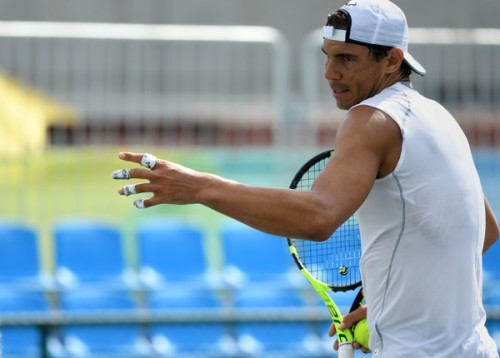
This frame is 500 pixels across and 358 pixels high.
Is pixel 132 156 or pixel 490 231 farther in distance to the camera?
pixel 490 231

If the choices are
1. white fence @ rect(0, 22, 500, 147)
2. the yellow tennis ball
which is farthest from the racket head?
white fence @ rect(0, 22, 500, 147)

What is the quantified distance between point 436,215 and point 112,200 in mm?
5997

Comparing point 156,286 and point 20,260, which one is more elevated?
point 20,260

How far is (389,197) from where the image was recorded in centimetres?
281

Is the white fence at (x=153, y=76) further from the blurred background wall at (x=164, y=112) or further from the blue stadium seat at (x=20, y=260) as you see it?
the blue stadium seat at (x=20, y=260)

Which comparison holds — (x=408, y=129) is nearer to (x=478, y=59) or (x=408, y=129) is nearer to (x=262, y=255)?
(x=262, y=255)

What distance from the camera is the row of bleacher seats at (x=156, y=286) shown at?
24.1 ft

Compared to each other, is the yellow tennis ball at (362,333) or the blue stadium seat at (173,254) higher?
the yellow tennis ball at (362,333)

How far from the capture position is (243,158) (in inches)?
337

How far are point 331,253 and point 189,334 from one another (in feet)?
13.9

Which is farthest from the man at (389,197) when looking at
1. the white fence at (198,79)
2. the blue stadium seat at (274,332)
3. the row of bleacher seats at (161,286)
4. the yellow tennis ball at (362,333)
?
the white fence at (198,79)

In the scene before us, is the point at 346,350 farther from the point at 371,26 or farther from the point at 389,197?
the point at 371,26

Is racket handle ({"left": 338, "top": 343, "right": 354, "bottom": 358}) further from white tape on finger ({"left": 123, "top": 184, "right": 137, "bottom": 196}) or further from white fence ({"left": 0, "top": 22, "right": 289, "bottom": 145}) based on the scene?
white fence ({"left": 0, "top": 22, "right": 289, "bottom": 145})

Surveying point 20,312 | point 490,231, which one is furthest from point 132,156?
point 20,312
